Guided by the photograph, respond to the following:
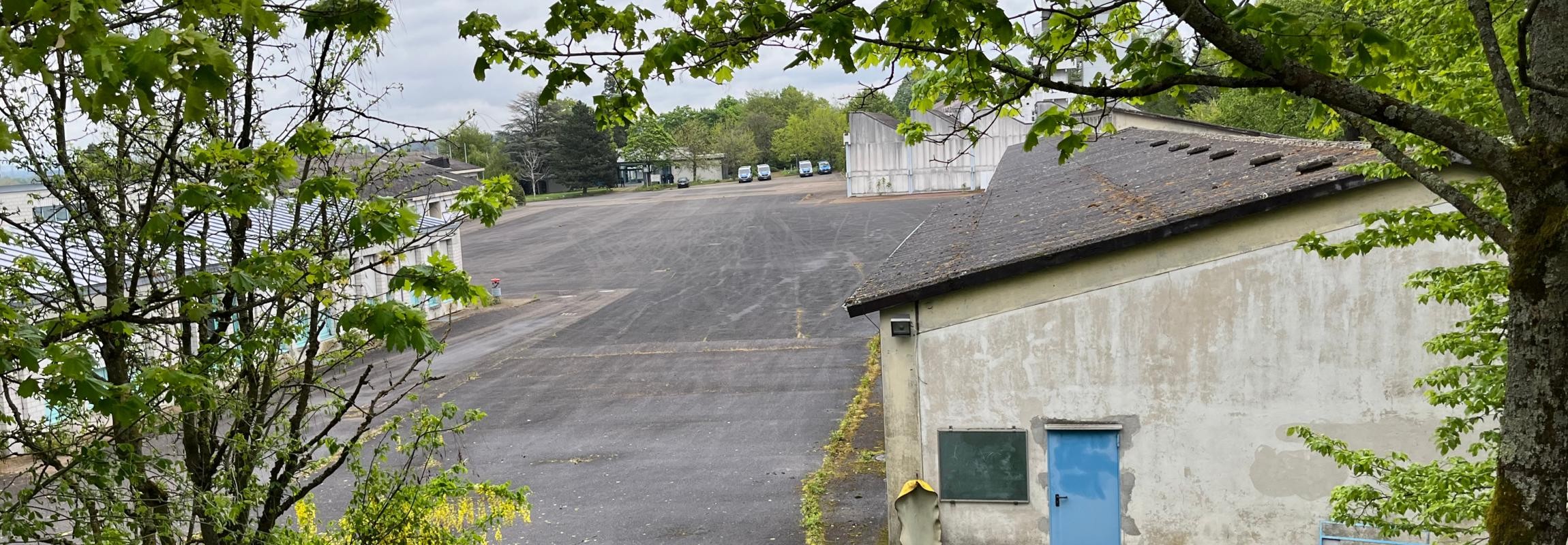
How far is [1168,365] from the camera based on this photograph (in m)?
10.3

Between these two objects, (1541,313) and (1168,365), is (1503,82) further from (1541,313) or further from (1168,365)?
(1168,365)

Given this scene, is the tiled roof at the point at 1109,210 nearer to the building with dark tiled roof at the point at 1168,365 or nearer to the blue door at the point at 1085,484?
the building with dark tiled roof at the point at 1168,365

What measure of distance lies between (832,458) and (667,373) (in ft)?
24.4

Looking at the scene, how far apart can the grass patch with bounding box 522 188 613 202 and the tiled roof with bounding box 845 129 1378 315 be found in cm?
7063

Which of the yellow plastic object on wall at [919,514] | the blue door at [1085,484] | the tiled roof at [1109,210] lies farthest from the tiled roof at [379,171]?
the blue door at [1085,484]

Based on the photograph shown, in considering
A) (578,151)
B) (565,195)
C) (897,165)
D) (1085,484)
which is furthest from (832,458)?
(565,195)

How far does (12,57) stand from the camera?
2.87m

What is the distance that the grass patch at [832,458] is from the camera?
40.7 feet

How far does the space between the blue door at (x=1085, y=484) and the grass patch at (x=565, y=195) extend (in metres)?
76.9

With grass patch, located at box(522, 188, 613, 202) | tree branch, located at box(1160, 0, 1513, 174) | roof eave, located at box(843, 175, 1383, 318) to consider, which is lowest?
roof eave, located at box(843, 175, 1383, 318)

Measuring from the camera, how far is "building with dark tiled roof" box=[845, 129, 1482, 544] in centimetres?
980

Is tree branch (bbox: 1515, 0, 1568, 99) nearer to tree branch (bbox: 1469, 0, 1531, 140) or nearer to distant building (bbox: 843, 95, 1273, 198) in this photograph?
tree branch (bbox: 1469, 0, 1531, 140)

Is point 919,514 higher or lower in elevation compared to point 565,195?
lower

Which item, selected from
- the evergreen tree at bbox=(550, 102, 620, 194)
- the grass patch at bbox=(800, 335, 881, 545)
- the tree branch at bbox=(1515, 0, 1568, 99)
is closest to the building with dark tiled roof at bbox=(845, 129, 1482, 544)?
the grass patch at bbox=(800, 335, 881, 545)
